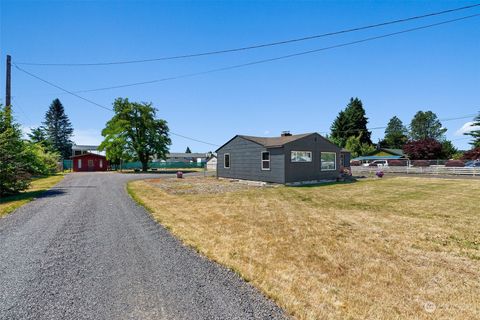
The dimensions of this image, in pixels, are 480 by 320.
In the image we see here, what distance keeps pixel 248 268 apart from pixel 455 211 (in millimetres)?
9208

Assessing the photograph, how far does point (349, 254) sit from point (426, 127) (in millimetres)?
99606

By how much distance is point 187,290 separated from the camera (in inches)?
151

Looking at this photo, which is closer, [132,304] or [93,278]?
[132,304]

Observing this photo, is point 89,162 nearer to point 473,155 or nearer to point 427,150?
point 427,150

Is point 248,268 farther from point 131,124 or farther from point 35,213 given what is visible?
point 131,124

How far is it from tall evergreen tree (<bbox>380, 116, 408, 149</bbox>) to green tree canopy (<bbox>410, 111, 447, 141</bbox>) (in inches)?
154

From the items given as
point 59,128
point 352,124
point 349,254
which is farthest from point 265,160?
point 59,128

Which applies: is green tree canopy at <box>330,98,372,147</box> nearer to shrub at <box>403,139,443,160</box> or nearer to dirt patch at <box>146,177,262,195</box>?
shrub at <box>403,139,443,160</box>

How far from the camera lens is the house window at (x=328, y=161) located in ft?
71.5

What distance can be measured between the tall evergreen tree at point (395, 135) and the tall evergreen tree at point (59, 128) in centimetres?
8719

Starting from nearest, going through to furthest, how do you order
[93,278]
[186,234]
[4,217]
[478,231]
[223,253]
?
[93,278]
[223,253]
[186,234]
[478,231]
[4,217]

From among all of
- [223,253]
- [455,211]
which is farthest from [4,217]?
[455,211]

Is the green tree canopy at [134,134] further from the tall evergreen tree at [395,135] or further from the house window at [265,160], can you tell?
the tall evergreen tree at [395,135]

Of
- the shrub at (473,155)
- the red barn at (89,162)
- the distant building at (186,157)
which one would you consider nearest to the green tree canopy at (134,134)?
the red barn at (89,162)
